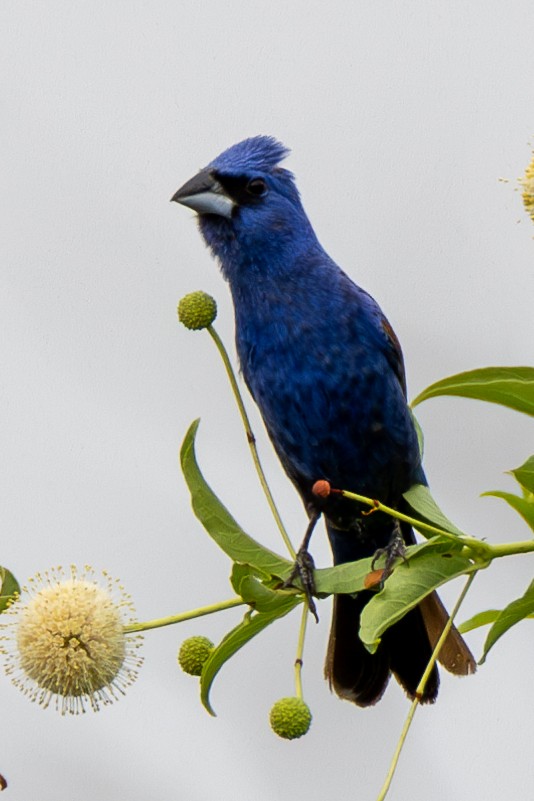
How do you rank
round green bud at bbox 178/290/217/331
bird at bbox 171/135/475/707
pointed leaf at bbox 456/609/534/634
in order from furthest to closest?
bird at bbox 171/135/475/707 → round green bud at bbox 178/290/217/331 → pointed leaf at bbox 456/609/534/634

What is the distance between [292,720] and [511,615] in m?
0.61

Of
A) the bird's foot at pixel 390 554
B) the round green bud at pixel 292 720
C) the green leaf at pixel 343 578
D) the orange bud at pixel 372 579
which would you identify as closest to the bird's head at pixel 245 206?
the bird's foot at pixel 390 554

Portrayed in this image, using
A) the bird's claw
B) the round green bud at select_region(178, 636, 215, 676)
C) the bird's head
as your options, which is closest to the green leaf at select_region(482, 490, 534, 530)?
the bird's claw

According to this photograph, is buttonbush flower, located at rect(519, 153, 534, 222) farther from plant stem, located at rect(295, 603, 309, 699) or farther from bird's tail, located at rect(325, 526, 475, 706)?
bird's tail, located at rect(325, 526, 475, 706)

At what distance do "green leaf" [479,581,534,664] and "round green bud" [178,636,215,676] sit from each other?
2.42ft

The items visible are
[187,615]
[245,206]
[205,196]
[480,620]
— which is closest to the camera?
[187,615]

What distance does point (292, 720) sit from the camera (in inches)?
126

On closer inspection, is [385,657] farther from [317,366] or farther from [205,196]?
[205,196]

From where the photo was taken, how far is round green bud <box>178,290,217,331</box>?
12.4 feet

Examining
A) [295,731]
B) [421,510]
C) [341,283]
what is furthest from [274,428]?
[295,731]

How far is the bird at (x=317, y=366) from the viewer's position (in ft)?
16.4

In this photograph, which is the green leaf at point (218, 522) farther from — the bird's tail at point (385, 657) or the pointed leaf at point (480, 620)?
the bird's tail at point (385, 657)

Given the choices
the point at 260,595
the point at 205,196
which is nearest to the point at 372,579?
the point at 260,595

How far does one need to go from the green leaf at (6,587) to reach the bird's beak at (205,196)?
75.8 inches
